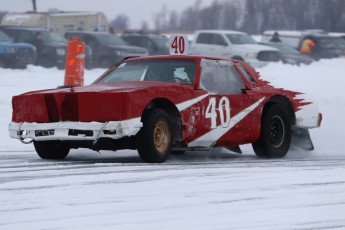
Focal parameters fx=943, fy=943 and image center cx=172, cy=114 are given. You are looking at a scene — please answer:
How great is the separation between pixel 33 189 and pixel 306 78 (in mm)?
17891

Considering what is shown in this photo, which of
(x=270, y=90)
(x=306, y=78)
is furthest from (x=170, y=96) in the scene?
(x=306, y=78)

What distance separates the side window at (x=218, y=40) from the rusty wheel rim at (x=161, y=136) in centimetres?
2446

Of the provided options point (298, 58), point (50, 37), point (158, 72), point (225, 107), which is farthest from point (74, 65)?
point (298, 58)

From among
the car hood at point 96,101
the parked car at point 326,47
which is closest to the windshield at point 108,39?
the parked car at point 326,47

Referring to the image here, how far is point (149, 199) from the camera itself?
7.36 m

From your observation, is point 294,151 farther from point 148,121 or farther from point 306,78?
point 306,78

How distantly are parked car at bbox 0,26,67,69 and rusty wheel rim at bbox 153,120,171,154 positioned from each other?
24400mm

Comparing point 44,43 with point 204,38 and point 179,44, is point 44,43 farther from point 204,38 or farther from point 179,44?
point 179,44

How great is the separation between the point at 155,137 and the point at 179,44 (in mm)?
6004

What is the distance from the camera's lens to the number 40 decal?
35.1 ft

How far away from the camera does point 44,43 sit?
3556cm

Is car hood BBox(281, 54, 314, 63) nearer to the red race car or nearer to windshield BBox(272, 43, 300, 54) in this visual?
windshield BBox(272, 43, 300, 54)

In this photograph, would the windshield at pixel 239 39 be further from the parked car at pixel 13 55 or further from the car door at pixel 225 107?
the car door at pixel 225 107

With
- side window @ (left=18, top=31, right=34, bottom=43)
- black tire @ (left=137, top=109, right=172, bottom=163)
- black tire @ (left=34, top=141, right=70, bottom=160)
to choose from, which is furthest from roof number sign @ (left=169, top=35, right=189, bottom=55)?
side window @ (left=18, top=31, right=34, bottom=43)
